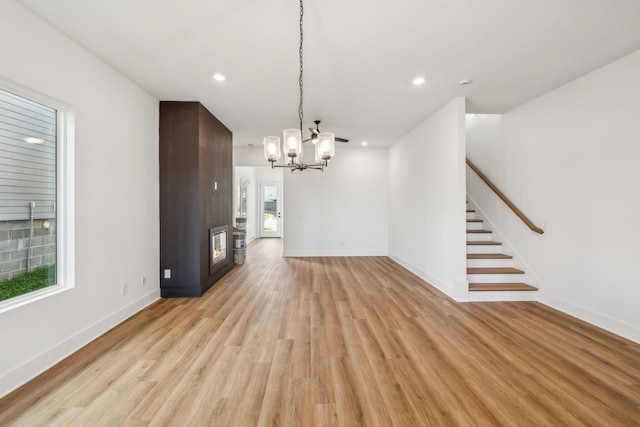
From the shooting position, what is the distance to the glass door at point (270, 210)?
1121 cm

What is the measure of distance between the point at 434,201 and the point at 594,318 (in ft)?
7.73

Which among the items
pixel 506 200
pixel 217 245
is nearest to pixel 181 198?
pixel 217 245

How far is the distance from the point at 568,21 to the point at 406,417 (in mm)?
3307

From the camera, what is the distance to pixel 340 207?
6965 mm

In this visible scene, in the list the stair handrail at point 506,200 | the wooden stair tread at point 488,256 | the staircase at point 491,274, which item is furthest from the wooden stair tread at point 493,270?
the stair handrail at point 506,200

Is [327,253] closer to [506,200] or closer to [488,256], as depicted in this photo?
[488,256]

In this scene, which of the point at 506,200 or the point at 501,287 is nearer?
the point at 501,287

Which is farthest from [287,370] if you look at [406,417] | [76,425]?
[76,425]

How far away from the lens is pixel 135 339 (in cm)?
261

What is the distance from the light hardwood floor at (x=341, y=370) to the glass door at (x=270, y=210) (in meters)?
7.74

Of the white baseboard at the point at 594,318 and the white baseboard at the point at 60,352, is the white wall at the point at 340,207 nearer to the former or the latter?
the white baseboard at the point at 594,318

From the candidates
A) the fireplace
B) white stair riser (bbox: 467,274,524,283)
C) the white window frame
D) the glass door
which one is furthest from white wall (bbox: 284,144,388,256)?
the white window frame

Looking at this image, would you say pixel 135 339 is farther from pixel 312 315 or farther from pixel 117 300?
pixel 312 315

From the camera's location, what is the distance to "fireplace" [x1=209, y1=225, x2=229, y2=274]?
4.34 m
